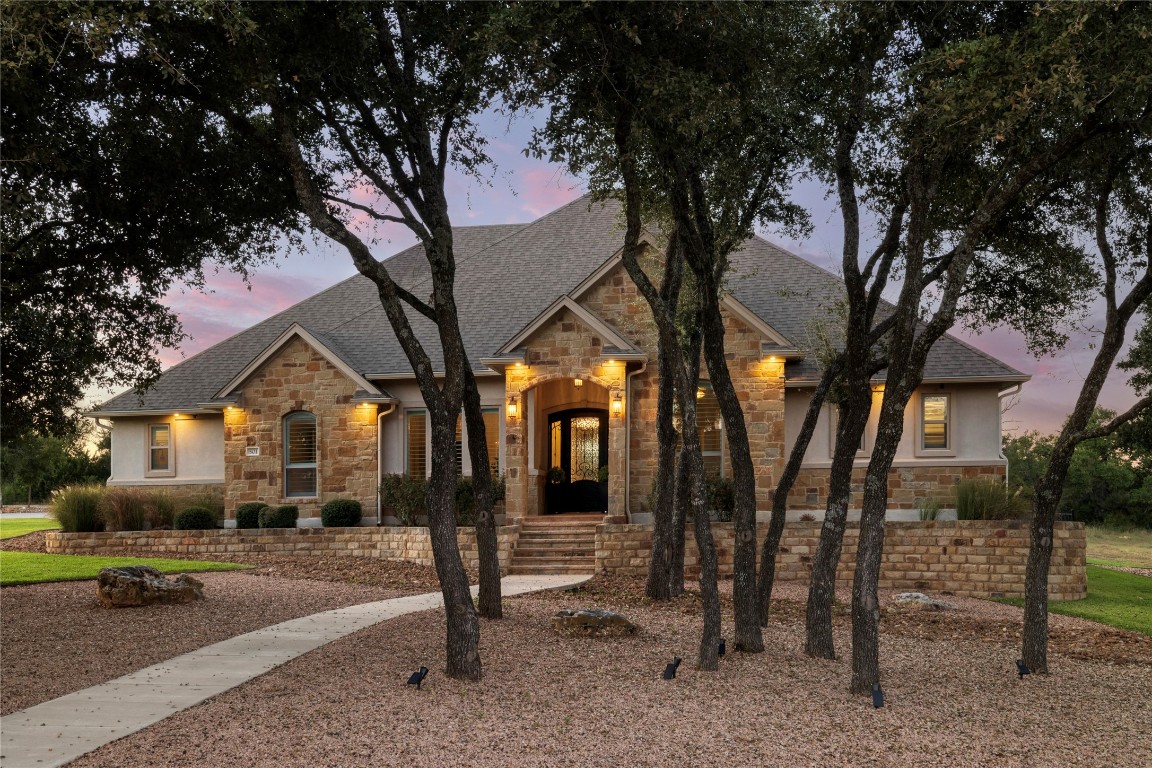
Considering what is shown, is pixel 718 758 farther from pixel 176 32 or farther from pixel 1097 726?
pixel 176 32

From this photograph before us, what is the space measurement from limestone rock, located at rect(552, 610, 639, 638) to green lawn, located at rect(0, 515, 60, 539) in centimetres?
2170

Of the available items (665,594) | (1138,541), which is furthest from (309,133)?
(1138,541)

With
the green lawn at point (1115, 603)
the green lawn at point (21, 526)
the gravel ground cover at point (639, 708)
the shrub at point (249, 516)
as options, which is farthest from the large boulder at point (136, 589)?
the green lawn at point (21, 526)

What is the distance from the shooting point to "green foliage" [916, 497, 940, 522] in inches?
744

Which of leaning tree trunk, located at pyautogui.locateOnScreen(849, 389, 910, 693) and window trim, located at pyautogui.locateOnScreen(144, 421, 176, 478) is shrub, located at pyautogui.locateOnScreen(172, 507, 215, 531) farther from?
leaning tree trunk, located at pyautogui.locateOnScreen(849, 389, 910, 693)

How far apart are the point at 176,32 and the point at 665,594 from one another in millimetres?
9837

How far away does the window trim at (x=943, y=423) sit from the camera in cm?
2005

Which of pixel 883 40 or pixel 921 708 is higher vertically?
pixel 883 40

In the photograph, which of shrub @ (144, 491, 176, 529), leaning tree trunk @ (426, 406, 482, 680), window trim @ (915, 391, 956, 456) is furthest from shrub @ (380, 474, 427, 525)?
leaning tree trunk @ (426, 406, 482, 680)

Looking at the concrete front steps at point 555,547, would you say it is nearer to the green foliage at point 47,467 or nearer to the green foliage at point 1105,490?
the green foliage at point 47,467

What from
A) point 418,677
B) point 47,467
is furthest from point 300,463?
point 47,467

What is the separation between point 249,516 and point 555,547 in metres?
7.04

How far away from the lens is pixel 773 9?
32.9 ft

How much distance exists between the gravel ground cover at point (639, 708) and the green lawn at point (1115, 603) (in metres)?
3.15
